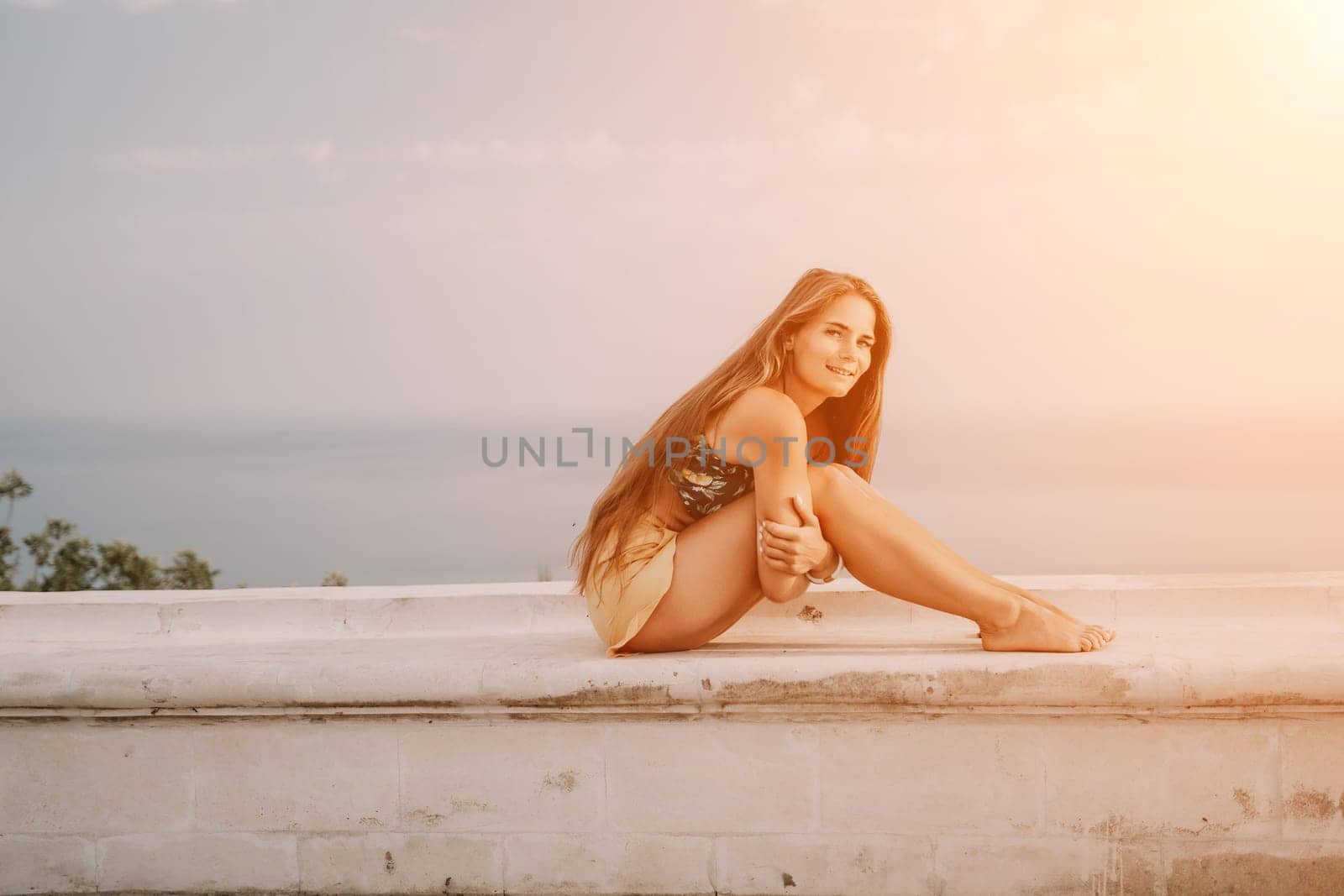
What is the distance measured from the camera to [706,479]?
10.5ft

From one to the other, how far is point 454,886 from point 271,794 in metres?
0.54

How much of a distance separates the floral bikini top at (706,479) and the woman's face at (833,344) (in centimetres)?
33

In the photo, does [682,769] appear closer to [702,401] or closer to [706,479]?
[706,479]

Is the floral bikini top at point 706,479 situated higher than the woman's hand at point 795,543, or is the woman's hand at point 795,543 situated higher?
the floral bikini top at point 706,479

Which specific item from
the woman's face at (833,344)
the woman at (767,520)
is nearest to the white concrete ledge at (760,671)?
the woman at (767,520)

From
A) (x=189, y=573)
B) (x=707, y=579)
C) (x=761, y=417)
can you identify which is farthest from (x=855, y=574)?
(x=189, y=573)

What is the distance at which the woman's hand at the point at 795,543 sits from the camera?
2.91 meters

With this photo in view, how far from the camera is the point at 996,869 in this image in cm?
285

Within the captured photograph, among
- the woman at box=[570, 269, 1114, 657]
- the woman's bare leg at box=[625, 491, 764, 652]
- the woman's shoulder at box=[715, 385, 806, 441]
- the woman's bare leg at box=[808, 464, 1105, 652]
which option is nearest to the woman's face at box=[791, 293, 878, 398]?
the woman at box=[570, 269, 1114, 657]

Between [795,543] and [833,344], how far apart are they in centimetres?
62

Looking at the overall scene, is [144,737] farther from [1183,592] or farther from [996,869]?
[1183,592]

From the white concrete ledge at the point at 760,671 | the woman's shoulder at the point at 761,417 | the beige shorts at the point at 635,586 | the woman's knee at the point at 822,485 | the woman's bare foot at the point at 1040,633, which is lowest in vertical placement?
the white concrete ledge at the point at 760,671

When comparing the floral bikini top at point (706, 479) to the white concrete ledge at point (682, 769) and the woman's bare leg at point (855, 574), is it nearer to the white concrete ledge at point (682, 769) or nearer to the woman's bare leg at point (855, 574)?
the woman's bare leg at point (855, 574)

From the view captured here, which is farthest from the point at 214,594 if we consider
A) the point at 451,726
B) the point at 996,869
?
the point at 996,869
